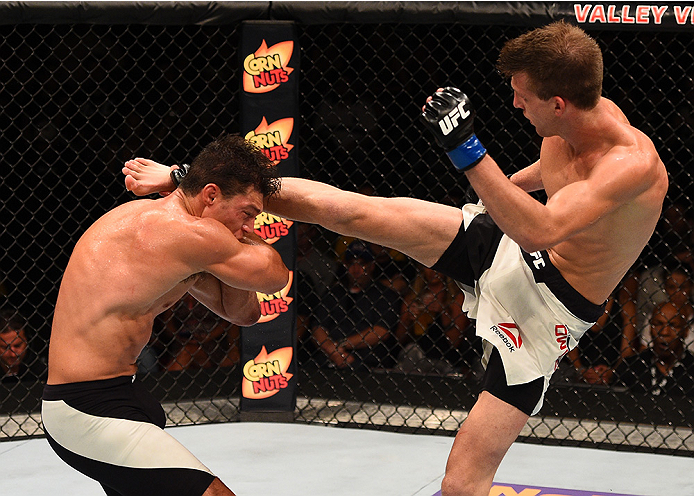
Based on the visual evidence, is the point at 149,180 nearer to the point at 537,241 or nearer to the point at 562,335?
the point at 537,241

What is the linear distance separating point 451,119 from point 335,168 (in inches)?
104

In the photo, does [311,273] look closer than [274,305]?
No

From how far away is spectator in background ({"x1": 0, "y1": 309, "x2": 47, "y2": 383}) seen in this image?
379cm

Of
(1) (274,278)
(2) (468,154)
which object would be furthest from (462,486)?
(2) (468,154)

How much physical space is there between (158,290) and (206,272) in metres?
0.17

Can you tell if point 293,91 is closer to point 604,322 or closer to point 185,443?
point 185,443

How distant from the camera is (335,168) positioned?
4410 millimetres

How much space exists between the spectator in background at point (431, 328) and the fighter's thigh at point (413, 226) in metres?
1.79

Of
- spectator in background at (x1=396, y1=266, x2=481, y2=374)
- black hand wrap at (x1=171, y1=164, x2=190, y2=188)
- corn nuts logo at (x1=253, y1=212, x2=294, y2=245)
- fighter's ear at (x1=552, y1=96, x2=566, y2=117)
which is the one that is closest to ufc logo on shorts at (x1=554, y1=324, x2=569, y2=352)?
fighter's ear at (x1=552, y1=96, x2=566, y2=117)

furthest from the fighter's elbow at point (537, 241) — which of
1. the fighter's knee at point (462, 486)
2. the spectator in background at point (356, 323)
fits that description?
the spectator in background at point (356, 323)

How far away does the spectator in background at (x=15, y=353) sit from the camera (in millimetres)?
3795

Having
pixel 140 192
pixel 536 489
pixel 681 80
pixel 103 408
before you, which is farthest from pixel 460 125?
pixel 681 80

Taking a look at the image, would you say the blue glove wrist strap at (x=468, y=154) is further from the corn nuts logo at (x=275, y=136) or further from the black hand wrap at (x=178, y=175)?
the corn nuts logo at (x=275, y=136)

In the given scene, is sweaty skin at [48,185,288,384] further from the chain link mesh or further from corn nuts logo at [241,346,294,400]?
the chain link mesh
